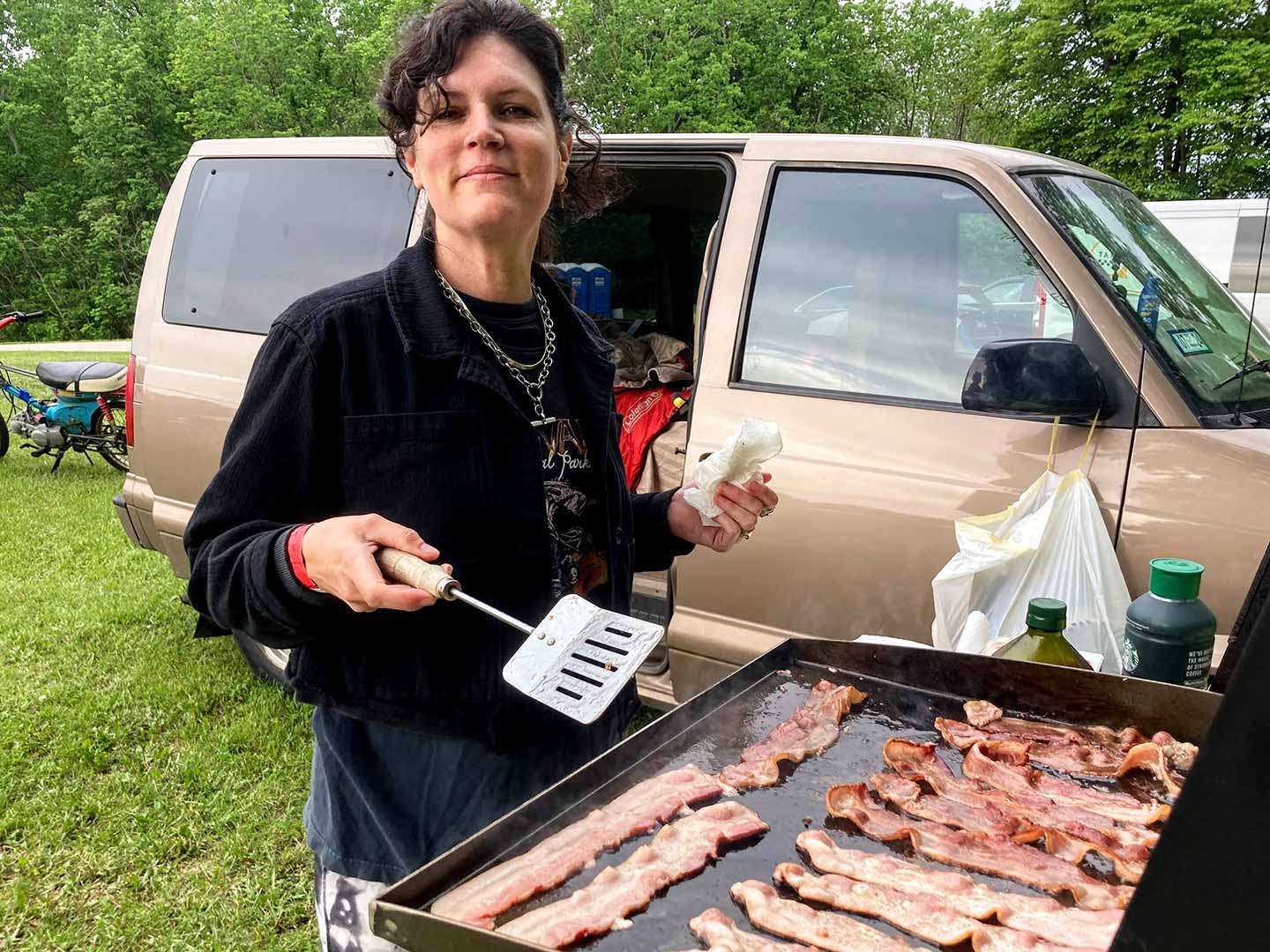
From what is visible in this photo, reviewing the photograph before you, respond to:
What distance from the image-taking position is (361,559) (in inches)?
51.6

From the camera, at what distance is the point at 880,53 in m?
35.4

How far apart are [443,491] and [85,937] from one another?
2484mm

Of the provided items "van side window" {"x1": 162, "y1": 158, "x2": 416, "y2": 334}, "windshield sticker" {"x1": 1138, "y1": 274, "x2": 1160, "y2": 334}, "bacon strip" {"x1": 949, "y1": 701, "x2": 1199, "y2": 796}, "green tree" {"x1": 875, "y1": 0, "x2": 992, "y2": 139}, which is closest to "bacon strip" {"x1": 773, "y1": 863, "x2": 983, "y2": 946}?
"bacon strip" {"x1": 949, "y1": 701, "x2": 1199, "y2": 796}

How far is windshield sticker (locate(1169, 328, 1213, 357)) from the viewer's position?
2.82m

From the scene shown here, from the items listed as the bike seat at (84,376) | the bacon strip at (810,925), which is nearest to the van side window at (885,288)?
the bacon strip at (810,925)

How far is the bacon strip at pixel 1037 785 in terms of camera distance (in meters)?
1.62

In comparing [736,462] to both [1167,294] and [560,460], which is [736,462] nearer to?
[560,460]

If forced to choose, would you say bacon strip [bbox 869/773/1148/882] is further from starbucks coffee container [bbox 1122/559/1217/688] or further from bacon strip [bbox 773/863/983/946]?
starbucks coffee container [bbox 1122/559/1217/688]

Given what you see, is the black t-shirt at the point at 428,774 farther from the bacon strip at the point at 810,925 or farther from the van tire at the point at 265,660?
the van tire at the point at 265,660

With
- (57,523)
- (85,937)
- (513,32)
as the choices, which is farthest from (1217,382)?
(57,523)

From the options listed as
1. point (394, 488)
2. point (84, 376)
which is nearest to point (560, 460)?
point (394, 488)

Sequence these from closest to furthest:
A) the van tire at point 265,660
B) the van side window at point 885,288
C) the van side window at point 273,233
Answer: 1. the van side window at point 885,288
2. the van side window at point 273,233
3. the van tire at point 265,660

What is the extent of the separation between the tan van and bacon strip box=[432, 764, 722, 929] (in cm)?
157

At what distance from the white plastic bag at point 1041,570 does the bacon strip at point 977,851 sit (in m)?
1.11
